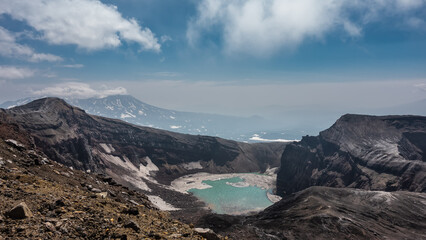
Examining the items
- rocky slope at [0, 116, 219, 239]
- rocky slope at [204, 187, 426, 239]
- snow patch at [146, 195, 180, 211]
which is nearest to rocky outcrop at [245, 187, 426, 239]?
rocky slope at [204, 187, 426, 239]

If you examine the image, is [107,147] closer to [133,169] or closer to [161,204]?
[133,169]

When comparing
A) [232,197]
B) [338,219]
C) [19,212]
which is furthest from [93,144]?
[19,212]

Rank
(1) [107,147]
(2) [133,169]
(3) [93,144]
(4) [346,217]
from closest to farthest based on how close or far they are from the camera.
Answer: (4) [346,217], (3) [93,144], (2) [133,169], (1) [107,147]

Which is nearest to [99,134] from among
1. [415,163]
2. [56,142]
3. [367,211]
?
[56,142]

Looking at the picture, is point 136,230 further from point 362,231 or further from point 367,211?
point 367,211

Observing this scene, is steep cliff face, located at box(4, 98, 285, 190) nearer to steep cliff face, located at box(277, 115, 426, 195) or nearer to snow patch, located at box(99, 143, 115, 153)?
snow patch, located at box(99, 143, 115, 153)

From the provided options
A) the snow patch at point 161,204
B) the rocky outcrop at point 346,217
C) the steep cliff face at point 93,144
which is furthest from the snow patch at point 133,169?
the rocky outcrop at point 346,217

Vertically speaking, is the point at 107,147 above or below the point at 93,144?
below

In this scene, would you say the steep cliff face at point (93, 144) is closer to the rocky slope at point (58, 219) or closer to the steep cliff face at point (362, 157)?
the steep cliff face at point (362, 157)
